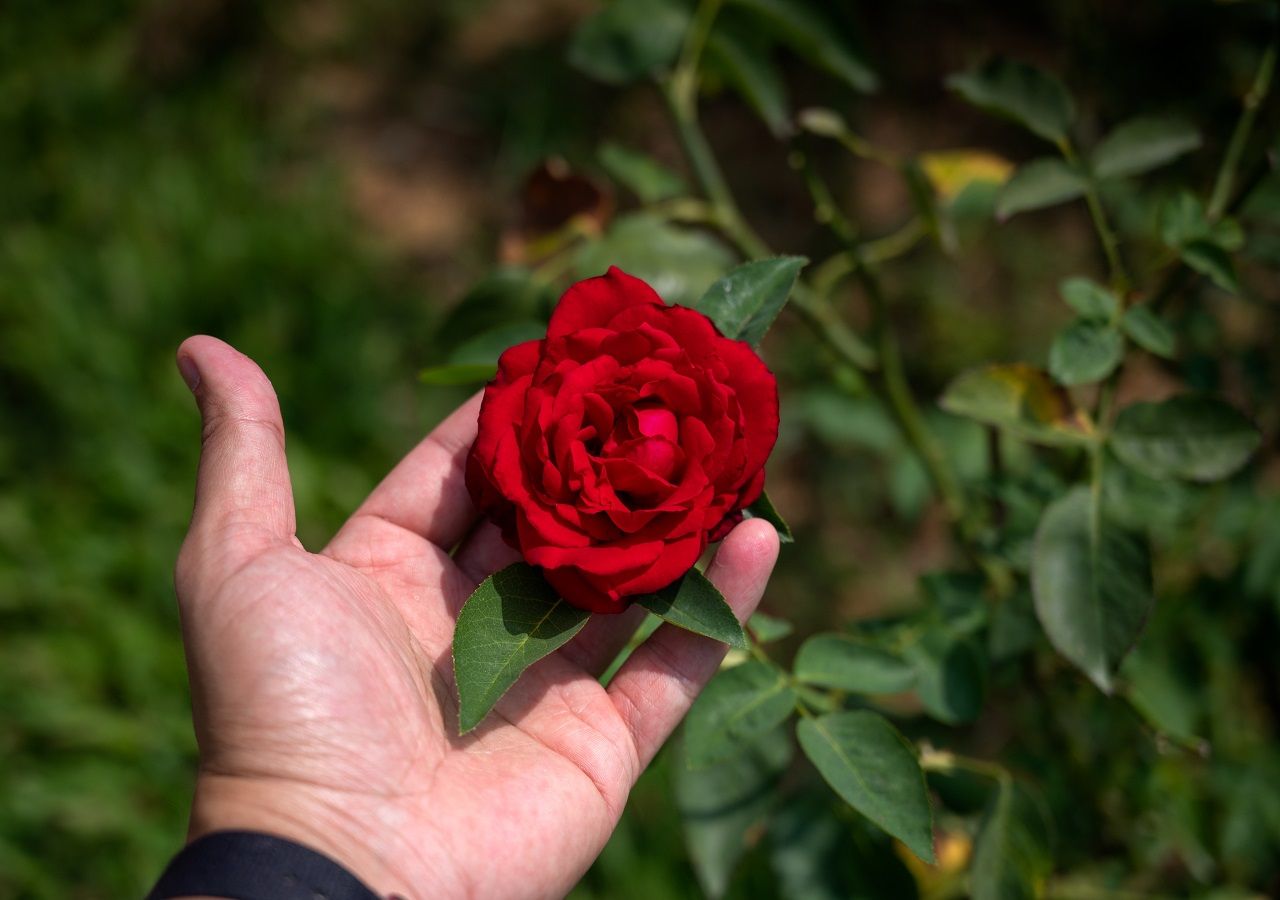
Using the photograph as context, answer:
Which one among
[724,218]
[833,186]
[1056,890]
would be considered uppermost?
[724,218]

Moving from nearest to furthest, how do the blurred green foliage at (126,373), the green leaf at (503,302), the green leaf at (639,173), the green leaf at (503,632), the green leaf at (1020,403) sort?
the green leaf at (503,632) → the green leaf at (1020,403) → the green leaf at (503,302) → the green leaf at (639,173) → the blurred green foliage at (126,373)

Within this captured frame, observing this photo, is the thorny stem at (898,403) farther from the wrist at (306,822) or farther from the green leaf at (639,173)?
the wrist at (306,822)

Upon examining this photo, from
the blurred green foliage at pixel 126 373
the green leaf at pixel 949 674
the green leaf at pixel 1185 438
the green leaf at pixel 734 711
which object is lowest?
the blurred green foliage at pixel 126 373

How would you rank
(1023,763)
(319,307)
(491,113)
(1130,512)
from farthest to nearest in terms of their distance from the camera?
(491,113)
(319,307)
(1023,763)
(1130,512)

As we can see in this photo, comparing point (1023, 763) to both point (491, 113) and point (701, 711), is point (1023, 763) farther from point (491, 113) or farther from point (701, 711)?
point (491, 113)

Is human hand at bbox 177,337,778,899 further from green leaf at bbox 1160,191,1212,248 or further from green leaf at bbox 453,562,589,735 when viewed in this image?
green leaf at bbox 1160,191,1212,248

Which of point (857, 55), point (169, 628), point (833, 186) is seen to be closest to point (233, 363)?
point (857, 55)

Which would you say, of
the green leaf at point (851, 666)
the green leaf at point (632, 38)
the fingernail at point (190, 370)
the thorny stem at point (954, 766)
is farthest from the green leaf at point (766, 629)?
the green leaf at point (632, 38)

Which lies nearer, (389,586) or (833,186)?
(389,586)
